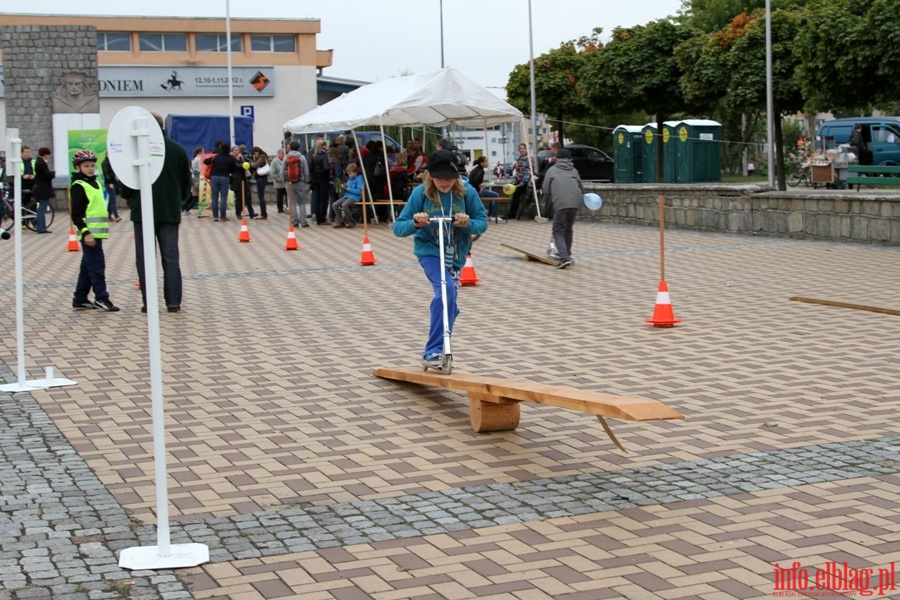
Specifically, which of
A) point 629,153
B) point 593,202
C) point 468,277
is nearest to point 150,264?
point 593,202

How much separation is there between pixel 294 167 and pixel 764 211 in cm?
1052

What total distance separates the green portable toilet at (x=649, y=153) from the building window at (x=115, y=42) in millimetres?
35976

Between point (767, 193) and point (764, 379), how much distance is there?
40.7 ft

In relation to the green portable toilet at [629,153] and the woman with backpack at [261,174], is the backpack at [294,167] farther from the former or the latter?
the green portable toilet at [629,153]

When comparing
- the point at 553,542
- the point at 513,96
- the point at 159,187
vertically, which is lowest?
the point at 553,542

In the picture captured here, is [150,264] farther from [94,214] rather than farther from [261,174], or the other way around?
[261,174]

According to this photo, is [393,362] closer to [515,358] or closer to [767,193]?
[515,358]

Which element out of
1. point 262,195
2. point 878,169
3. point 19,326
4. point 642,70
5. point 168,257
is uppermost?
point 642,70

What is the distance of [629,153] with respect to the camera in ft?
129

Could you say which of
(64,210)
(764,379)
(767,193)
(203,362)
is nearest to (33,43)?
(64,210)

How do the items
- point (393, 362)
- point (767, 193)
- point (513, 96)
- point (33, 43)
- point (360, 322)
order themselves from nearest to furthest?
point (393, 362) < point (360, 322) < point (767, 193) < point (33, 43) < point (513, 96)

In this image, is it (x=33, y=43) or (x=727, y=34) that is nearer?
(x=727, y=34)

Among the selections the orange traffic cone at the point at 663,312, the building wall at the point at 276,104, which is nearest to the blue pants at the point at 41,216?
the orange traffic cone at the point at 663,312

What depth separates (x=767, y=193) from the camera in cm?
2019
